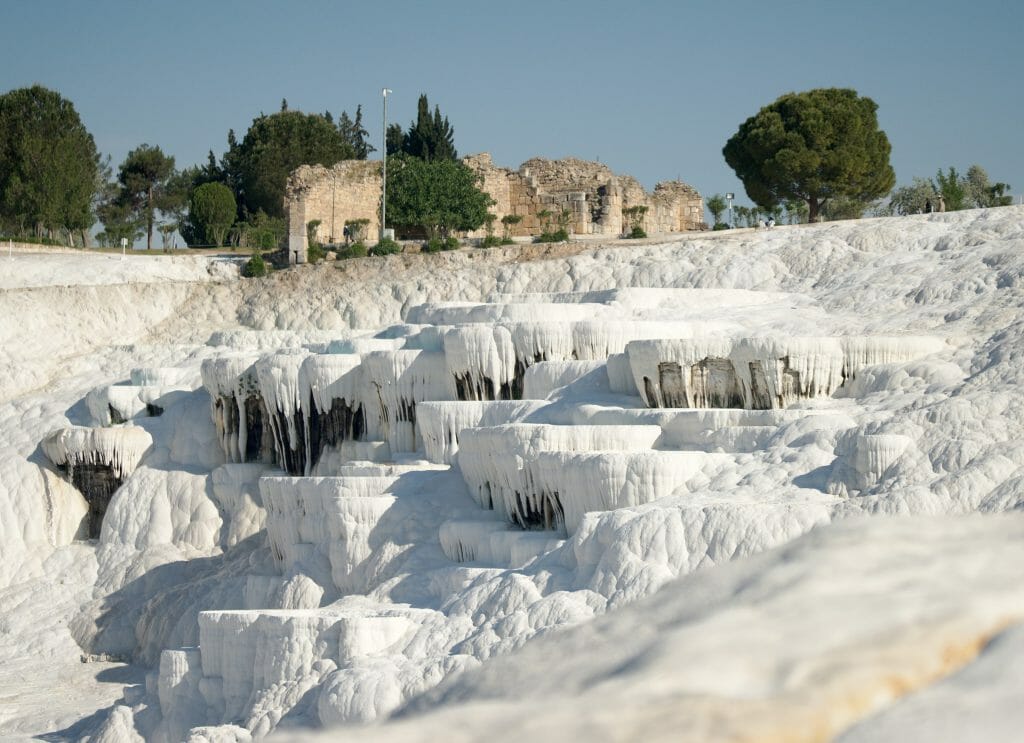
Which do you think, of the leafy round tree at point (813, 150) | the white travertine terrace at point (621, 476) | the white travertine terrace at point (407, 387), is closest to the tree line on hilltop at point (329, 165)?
the leafy round tree at point (813, 150)

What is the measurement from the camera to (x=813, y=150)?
119 feet

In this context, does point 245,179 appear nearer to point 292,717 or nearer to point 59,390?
point 59,390

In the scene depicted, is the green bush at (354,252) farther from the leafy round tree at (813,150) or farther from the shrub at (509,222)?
the leafy round tree at (813,150)

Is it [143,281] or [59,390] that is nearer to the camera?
[59,390]

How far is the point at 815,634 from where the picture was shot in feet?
7.00

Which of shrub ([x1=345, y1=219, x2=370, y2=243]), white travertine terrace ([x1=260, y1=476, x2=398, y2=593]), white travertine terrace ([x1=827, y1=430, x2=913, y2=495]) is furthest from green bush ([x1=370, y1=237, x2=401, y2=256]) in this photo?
white travertine terrace ([x1=827, y1=430, x2=913, y2=495])

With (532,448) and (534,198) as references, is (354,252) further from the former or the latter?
(532,448)

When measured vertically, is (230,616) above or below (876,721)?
below

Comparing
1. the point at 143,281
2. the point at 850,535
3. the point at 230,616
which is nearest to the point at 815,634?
the point at 850,535

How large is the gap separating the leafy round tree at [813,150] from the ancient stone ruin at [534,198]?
464 centimetres

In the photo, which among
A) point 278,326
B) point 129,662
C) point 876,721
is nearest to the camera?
point 876,721

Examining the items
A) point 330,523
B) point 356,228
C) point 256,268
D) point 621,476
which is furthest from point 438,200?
point 621,476

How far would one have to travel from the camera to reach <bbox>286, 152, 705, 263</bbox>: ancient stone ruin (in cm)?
4025

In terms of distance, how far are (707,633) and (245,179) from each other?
2278 inches
